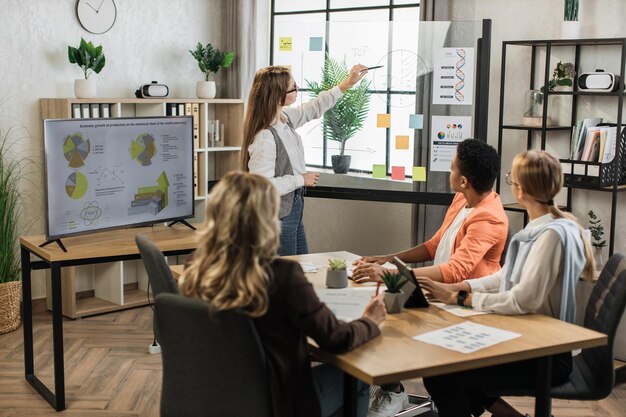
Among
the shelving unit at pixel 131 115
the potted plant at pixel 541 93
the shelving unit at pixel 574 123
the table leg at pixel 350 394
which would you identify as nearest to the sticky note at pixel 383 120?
the shelving unit at pixel 574 123

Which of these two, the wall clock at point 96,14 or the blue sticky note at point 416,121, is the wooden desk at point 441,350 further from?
the wall clock at point 96,14

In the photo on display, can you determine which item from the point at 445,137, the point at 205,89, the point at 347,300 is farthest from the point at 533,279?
the point at 205,89

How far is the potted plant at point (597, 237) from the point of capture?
439cm

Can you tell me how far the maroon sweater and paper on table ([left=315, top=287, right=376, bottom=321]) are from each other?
342 millimetres

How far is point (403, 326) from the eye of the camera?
250cm

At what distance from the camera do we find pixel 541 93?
466 cm

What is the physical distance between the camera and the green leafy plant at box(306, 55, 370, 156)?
4945 mm

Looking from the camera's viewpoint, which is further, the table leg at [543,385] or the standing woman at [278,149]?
the standing woman at [278,149]

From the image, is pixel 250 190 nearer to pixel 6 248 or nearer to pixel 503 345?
pixel 503 345

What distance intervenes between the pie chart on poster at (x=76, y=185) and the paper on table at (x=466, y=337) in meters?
2.18

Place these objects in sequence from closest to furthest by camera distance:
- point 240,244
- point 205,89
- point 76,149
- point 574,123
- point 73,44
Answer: point 240,244 < point 76,149 < point 574,123 < point 73,44 < point 205,89

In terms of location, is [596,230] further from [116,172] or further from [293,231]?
[116,172]

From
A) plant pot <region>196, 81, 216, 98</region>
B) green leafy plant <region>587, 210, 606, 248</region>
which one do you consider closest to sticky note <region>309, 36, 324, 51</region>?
plant pot <region>196, 81, 216, 98</region>

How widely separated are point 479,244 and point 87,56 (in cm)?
316
